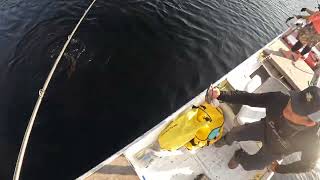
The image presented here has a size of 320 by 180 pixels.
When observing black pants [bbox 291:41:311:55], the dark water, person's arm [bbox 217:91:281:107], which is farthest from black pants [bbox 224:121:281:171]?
black pants [bbox 291:41:311:55]

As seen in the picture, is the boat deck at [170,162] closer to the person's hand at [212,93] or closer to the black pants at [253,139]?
the black pants at [253,139]

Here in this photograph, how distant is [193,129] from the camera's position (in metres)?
7.15

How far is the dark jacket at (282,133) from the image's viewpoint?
20.2ft

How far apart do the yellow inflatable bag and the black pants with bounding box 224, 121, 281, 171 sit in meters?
0.44

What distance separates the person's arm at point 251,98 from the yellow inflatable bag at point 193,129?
28.6 inches

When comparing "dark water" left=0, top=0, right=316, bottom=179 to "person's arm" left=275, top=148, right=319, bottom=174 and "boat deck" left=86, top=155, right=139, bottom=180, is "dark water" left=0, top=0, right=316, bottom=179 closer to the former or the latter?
"boat deck" left=86, top=155, right=139, bottom=180

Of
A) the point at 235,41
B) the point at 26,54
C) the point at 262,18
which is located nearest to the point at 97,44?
the point at 26,54

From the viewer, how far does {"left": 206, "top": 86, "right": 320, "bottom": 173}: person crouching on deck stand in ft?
19.8

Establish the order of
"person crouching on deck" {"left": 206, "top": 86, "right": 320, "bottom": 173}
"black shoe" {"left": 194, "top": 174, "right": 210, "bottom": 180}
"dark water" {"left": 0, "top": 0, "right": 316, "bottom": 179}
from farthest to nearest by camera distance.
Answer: "dark water" {"left": 0, "top": 0, "right": 316, "bottom": 179}
"black shoe" {"left": 194, "top": 174, "right": 210, "bottom": 180}
"person crouching on deck" {"left": 206, "top": 86, "right": 320, "bottom": 173}

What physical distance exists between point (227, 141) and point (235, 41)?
7941 mm

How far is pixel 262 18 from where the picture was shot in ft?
55.4

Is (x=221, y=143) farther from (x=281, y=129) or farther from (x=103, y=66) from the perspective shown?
(x=103, y=66)

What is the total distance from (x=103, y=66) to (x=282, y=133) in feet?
22.5

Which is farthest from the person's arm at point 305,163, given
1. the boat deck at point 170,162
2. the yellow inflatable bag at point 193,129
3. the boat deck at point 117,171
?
the boat deck at point 117,171
